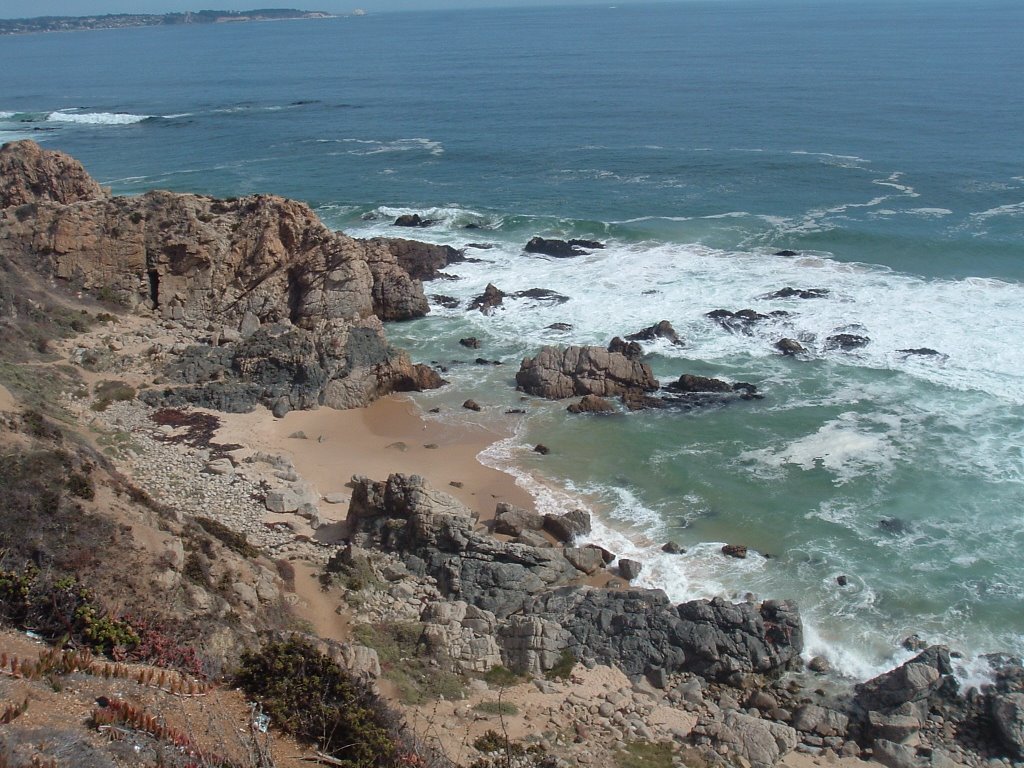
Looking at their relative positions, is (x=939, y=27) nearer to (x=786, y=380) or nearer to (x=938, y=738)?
(x=786, y=380)

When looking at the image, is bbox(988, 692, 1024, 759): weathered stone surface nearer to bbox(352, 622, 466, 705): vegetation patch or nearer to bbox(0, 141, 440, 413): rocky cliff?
bbox(352, 622, 466, 705): vegetation patch

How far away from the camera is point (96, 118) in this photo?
9375 cm

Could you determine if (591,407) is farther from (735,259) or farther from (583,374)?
(735,259)

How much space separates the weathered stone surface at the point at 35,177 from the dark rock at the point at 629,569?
30.6 metres

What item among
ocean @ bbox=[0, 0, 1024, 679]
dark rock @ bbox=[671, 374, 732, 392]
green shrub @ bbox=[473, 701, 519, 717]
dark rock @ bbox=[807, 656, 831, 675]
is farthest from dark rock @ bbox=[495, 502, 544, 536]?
dark rock @ bbox=[671, 374, 732, 392]

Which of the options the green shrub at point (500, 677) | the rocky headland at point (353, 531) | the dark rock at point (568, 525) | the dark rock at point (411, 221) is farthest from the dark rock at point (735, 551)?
the dark rock at point (411, 221)

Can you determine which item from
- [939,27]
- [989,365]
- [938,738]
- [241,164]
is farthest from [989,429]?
[939,27]

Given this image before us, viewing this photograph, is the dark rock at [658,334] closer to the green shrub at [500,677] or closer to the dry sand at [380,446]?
the dry sand at [380,446]

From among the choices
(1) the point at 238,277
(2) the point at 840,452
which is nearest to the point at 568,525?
(2) the point at 840,452

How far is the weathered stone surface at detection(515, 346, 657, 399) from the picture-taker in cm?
3341

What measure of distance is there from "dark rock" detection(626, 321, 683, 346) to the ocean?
118 cm

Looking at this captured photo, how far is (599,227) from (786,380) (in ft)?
70.5

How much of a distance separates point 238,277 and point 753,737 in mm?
28679

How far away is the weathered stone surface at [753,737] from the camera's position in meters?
17.0
